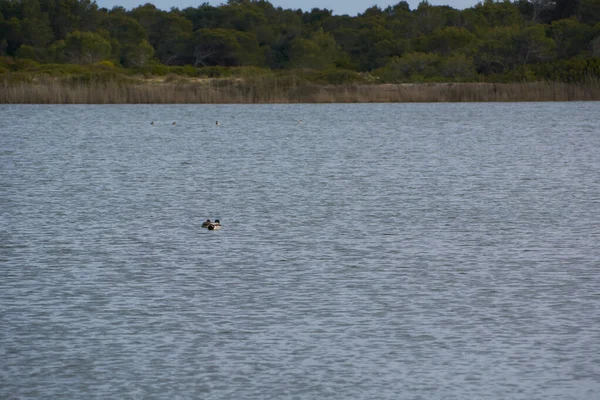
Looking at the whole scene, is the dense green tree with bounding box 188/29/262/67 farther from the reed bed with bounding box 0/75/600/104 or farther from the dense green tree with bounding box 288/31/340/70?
the reed bed with bounding box 0/75/600/104

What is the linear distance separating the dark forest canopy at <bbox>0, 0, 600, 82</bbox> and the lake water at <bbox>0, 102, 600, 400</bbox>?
49.1 meters

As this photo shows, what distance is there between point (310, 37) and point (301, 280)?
90442 mm

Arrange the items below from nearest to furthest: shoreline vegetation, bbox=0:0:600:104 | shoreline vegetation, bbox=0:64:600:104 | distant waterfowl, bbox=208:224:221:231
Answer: distant waterfowl, bbox=208:224:221:231 < shoreline vegetation, bbox=0:64:600:104 < shoreline vegetation, bbox=0:0:600:104

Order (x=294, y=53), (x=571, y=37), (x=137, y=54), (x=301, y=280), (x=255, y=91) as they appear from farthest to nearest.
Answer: (x=294, y=53) → (x=137, y=54) → (x=571, y=37) → (x=255, y=91) → (x=301, y=280)

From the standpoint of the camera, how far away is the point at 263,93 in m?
55.7

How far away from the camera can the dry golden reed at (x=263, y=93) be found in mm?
54309

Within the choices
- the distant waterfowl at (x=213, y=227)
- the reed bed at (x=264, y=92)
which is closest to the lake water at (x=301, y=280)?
the distant waterfowl at (x=213, y=227)

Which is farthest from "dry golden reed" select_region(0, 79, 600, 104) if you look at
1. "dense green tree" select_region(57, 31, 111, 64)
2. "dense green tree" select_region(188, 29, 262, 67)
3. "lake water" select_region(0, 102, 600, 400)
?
"dense green tree" select_region(188, 29, 262, 67)

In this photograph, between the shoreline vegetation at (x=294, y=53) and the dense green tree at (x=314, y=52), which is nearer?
the shoreline vegetation at (x=294, y=53)

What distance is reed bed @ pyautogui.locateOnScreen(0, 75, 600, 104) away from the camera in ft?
178

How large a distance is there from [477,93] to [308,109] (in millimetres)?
8751

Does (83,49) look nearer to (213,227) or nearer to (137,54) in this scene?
(137,54)

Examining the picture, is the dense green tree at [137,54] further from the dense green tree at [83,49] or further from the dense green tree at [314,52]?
the dense green tree at [314,52]

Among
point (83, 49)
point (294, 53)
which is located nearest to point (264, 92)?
point (83, 49)
